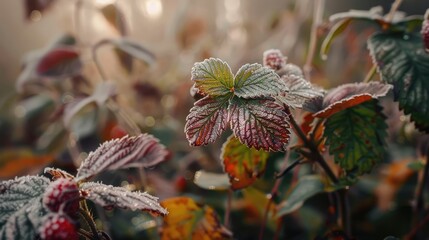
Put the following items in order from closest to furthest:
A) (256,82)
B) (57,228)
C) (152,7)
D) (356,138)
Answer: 1. (57,228)
2. (256,82)
3. (356,138)
4. (152,7)

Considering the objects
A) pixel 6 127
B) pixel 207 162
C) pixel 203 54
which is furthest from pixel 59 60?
pixel 6 127

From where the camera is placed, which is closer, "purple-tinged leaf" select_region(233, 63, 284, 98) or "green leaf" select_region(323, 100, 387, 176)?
"purple-tinged leaf" select_region(233, 63, 284, 98)

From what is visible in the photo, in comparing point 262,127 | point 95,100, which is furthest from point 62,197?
point 95,100

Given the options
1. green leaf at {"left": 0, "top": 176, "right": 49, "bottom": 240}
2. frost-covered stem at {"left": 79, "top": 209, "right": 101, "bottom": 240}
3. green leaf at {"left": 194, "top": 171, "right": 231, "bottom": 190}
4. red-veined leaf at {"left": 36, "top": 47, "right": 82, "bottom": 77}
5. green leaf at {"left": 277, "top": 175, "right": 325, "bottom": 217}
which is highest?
red-veined leaf at {"left": 36, "top": 47, "right": 82, "bottom": 77}

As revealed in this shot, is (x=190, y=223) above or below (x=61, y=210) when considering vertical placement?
below

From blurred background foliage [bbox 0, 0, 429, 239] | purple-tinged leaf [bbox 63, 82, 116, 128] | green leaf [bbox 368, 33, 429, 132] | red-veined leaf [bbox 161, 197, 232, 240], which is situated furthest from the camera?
blurred background foliage [bbox 0, 0, 429, 239]

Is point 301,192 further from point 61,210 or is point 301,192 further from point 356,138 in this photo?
point 61,210

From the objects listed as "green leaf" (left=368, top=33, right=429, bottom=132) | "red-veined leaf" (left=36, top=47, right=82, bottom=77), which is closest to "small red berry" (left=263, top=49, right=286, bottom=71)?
"green leaf" (left=368, top=33, right=429, bottom=132)

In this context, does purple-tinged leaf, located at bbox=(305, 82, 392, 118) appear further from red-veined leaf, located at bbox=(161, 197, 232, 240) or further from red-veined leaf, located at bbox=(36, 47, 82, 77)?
red-veined leaf, located at bbox=(36, 47, 82, 77)
